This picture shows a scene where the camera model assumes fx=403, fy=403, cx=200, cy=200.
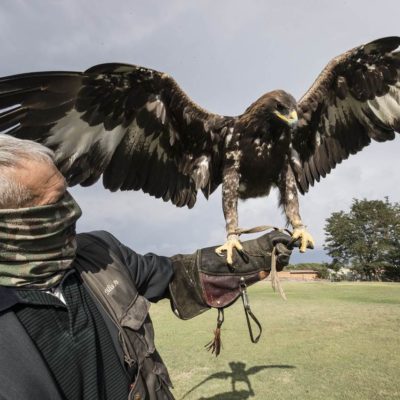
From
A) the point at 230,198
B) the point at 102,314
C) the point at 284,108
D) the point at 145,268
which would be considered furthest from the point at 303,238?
the point at 102,314

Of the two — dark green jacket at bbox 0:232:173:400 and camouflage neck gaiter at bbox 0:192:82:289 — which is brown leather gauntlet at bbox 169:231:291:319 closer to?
dark green jacket at bbox 0:232:173:400

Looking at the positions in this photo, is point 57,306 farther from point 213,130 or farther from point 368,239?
point 368,239

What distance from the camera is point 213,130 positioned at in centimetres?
455

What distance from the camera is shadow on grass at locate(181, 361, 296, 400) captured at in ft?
22.8

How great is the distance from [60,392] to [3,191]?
82cm

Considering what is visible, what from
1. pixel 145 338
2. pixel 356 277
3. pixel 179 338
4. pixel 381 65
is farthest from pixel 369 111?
pixel 356 277

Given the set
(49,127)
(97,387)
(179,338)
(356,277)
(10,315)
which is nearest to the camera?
(10,315)

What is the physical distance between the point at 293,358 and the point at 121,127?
6919mm

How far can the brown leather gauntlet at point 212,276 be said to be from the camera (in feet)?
8.54

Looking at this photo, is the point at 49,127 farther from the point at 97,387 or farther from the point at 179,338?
the point at 179,338

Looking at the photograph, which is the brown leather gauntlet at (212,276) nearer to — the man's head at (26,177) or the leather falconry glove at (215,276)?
the leather falconry glove at (215,276)

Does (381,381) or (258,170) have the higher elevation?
(258,170)

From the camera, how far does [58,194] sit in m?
1.75

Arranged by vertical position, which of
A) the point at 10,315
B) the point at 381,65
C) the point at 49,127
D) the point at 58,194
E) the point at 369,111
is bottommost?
the point at 10,315
